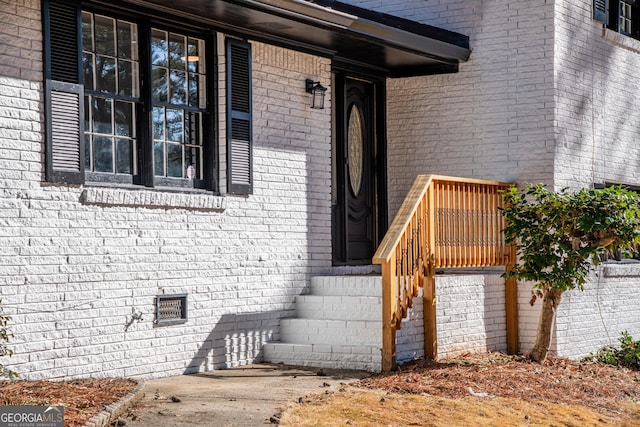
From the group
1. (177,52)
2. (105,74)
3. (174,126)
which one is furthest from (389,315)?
(105,74)

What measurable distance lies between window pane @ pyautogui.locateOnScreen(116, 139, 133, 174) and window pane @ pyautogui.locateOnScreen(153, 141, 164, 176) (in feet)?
0.99

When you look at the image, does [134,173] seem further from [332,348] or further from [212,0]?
[332,348]

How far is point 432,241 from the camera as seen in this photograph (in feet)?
33.0

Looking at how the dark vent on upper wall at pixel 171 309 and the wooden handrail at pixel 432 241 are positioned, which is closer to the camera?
the dark vent on upper wall at pixel 171 309

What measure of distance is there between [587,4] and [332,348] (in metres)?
5.91

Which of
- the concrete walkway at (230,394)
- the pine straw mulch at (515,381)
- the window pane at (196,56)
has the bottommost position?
the pine straw mulch at (515,381)

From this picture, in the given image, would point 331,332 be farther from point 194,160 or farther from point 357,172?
point 357,172

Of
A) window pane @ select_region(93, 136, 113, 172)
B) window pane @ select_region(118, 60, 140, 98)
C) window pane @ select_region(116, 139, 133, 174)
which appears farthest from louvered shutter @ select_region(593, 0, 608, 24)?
window pane @ select_region(93, 136, 113, 172)

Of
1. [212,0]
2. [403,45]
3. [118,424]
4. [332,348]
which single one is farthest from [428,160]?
[118,424]

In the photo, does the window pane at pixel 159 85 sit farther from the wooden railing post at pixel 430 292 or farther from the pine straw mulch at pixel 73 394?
the wooden railing post at pixel 430 292

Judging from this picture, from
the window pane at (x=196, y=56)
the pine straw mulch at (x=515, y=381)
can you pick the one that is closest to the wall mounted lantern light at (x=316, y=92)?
the window pane at (x=196, y=56)

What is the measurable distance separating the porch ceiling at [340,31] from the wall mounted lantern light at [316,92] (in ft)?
1.31

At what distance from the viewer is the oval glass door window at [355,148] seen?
12258 mm

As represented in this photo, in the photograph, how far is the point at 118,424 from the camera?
6.47 meters
